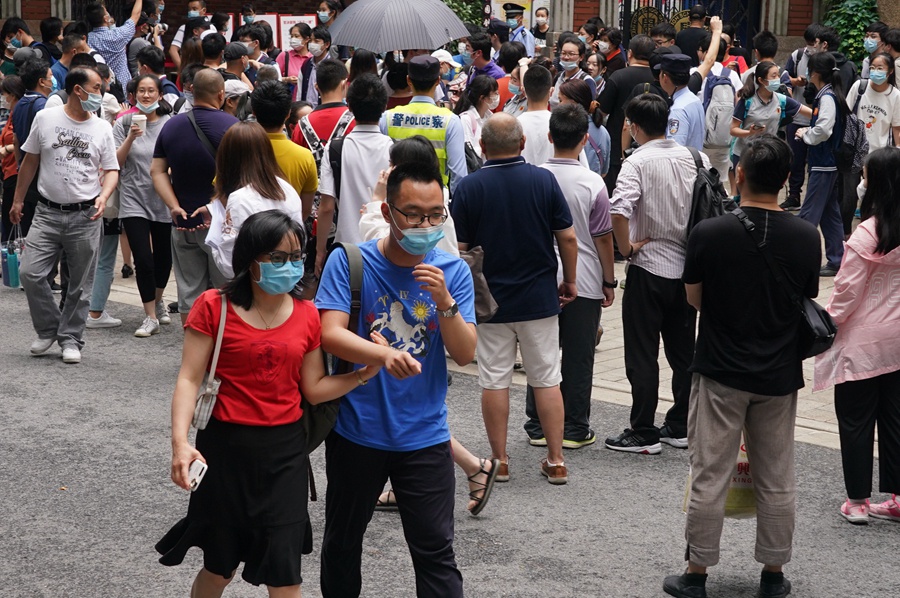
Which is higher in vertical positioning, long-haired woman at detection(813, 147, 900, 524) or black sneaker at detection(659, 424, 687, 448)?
long-haired woman at detection(813, 147, 900, 524)

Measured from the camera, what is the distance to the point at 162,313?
997 centimetres

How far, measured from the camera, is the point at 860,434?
5.71m

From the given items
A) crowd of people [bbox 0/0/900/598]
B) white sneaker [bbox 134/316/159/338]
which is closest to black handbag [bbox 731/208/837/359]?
crowd of people [bbox 0/0/900/598]

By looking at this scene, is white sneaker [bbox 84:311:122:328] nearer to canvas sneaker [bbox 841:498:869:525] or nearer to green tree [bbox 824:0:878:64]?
canvas sneaker [bbox 841:498:869:525]

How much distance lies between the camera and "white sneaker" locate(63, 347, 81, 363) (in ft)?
28.4

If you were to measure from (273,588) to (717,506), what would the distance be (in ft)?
6.19

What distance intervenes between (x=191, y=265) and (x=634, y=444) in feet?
10.8

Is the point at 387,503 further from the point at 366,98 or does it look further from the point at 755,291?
the point at 366,98

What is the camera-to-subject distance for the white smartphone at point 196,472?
12.2ft

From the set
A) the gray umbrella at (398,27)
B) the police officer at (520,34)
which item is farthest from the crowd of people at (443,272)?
the police officer at (520,34)

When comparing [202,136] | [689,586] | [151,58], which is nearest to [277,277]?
[689,586]

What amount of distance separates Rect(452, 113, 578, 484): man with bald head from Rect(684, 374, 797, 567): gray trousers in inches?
57.5

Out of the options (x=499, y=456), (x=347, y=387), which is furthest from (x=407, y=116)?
(x=347, y=387)

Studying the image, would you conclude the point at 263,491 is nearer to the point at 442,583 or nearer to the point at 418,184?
the point at 442,583
